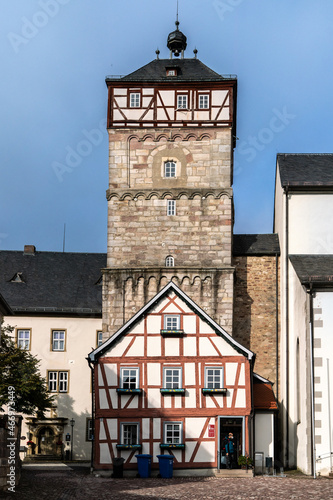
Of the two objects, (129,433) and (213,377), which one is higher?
(213,377)

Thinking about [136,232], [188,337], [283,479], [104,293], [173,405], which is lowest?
[283,479]

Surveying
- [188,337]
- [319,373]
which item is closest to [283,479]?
[319,373]

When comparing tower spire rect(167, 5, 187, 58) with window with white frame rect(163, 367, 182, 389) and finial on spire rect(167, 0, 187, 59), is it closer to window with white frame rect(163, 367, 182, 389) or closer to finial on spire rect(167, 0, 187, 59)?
finial on spire rect(167, 0, 187, 59)

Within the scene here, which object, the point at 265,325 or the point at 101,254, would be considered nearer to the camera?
the point at 265,325

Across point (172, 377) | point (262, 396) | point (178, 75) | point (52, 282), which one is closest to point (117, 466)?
point (172, 377)

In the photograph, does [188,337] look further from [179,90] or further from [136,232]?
[179,90]

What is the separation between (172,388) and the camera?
28.7m

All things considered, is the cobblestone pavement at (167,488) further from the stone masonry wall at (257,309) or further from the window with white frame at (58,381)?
the window with white frame at (58,381)

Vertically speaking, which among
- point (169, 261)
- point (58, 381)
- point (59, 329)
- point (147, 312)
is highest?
point (169, 261)

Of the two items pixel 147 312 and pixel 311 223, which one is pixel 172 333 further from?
pixel 311 223

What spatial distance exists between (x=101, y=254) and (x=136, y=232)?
42.9 ft

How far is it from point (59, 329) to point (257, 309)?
1289cm

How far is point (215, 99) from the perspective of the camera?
126ft

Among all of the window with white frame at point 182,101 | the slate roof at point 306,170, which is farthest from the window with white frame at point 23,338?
the slate roof at point 306,170
